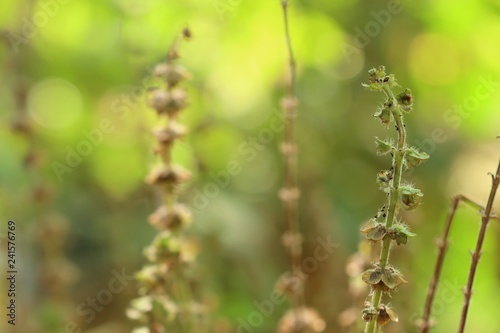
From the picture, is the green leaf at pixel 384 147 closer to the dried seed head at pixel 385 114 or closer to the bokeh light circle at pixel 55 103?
the dried seed head at pixel 385 114

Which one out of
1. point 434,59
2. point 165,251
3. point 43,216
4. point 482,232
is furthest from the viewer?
point 434,59

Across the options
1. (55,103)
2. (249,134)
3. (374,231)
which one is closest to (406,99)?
(374,231)

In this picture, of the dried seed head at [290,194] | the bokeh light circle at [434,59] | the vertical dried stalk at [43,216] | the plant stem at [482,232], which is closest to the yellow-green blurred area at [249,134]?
Result: the bokeh light circle at [434,59]

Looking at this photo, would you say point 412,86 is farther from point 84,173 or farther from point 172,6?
point 84,173

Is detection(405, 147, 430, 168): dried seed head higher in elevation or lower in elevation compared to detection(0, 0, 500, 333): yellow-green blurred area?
lower

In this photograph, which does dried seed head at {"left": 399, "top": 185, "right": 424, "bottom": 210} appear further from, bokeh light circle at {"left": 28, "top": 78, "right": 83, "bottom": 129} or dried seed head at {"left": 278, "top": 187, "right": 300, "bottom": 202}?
bokeh light circle at {"left": 28, "top": 78, "right": 83, "bottom": 129}

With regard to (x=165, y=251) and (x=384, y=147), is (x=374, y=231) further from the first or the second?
(x=165, y=251)

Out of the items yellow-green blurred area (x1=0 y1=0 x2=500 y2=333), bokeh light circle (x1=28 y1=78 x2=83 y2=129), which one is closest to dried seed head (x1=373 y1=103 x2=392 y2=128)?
yellow-green blurred area (x1=0 y1=0 x2=500 y2=333)

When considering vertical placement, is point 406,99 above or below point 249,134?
below

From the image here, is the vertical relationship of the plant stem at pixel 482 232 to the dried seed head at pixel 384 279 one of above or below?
above
